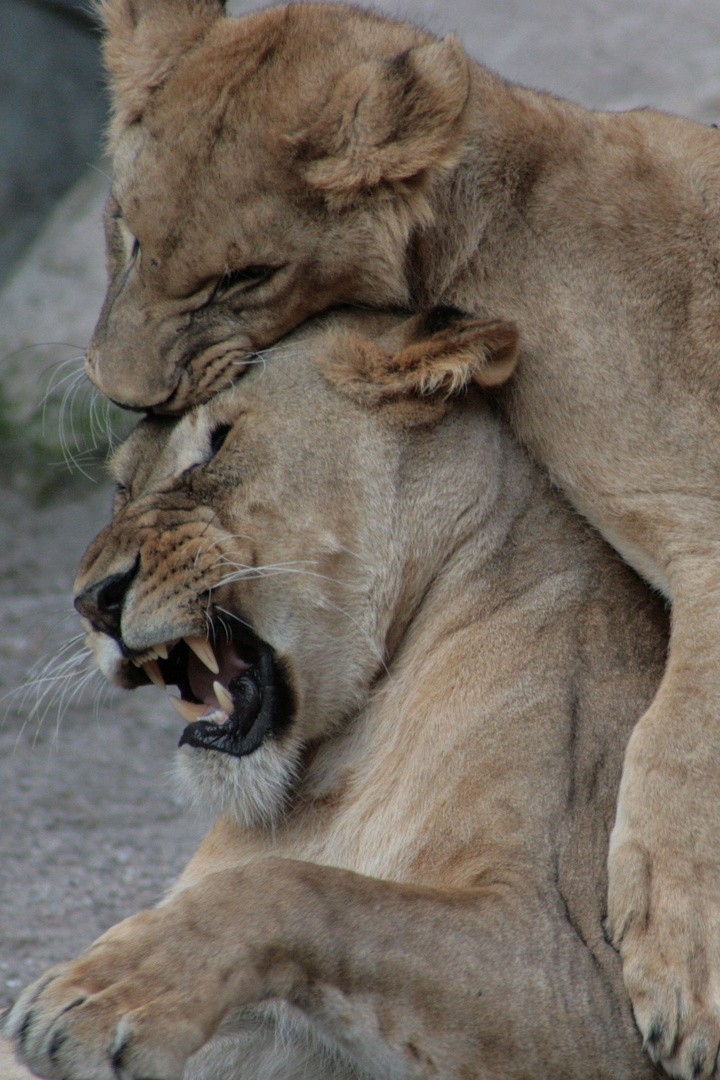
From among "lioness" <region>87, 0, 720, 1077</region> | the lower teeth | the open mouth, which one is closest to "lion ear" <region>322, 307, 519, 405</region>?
"lioness" <region>87, 0, 720, 1077</region>

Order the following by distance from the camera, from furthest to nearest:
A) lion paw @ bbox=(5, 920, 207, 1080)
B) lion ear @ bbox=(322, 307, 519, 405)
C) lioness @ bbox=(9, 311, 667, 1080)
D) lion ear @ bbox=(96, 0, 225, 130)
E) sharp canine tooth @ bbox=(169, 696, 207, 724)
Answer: lion ear @ bbox=(96, 0, 225, 130), sharp canine tooth @ bbox=(169, 696, 207, 724), lion ear @ bbox=(322, 307, 519, 405), lioness @ bbox=(9, 311, 667, 1080), lion paw @ bbox=(5, 920, 207, 1080)

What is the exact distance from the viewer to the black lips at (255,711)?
7.86ft

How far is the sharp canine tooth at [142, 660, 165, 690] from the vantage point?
241 cm

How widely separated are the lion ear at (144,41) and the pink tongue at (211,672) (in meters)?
0.98

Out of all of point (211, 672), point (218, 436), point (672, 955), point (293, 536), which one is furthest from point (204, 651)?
point (672, 955)

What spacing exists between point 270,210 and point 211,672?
767 millimetres

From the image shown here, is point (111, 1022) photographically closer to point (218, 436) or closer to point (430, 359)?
point (218, 436)

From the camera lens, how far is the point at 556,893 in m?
2.16

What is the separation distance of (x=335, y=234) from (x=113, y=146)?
0.59 m

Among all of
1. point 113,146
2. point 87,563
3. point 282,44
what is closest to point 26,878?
point 87,563

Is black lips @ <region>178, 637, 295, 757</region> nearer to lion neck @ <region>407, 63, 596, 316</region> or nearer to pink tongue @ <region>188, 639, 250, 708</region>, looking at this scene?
pink tongue @ <region>188, 639, 250, 708</region>

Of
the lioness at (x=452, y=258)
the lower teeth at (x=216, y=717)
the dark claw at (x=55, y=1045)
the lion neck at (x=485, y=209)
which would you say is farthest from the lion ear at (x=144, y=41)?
the dark claw at (x=55, y=1045)

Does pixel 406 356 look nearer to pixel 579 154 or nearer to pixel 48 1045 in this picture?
pixel 579 154

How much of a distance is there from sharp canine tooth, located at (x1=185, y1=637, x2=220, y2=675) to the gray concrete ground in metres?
1.27
